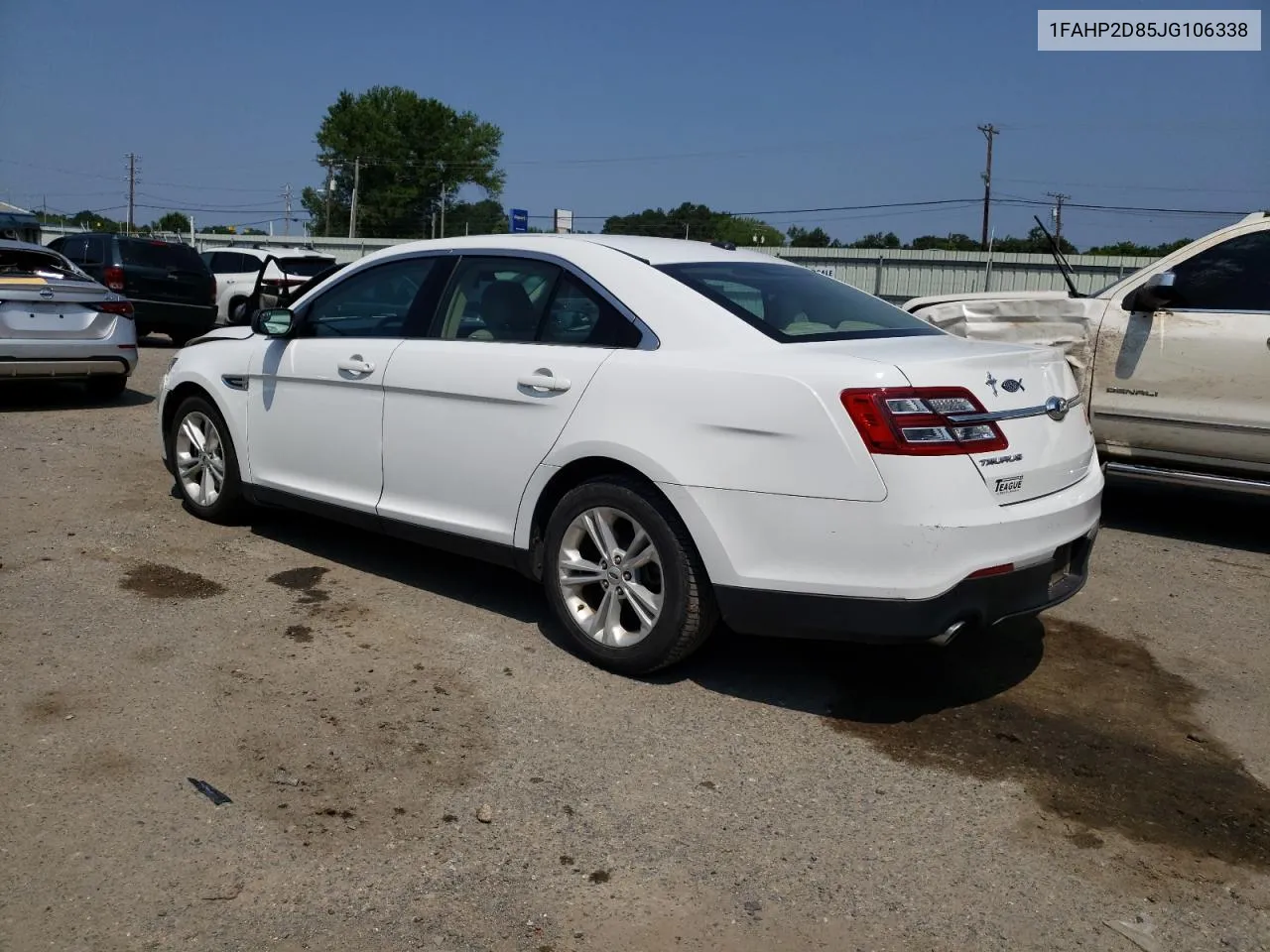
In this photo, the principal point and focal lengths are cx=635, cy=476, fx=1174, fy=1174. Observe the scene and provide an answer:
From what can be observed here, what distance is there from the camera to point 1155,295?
23.2ft

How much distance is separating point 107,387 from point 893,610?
9.52 metres

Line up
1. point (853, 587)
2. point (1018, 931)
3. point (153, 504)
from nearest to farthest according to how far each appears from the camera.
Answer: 1. point (1018, 931)
2. point (853, 587)
3. point (153, 504)

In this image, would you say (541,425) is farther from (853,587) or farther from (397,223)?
(397,223)

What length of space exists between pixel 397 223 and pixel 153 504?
82.6 metres

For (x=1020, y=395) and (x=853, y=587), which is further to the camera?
(x=1020, y=395)

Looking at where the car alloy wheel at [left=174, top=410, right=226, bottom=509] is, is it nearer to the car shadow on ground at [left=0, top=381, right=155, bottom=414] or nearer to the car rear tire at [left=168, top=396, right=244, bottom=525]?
the car rear tire at [left=168, top=396, right=244, bottom=525]

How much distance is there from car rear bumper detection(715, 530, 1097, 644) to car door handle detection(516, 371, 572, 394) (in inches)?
40.9

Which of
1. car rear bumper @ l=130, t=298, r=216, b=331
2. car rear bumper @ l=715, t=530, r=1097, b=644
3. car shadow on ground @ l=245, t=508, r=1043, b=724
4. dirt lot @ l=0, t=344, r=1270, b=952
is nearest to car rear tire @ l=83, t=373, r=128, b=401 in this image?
car rear bumper @ l=130, t=298, r=216, b=331

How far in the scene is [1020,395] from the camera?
4160 millimetres

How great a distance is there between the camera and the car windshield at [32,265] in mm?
10281

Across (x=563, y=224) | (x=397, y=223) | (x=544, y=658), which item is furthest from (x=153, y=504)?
(x=397, y=223)

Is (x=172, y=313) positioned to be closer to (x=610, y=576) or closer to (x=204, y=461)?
(x=204, y=461)

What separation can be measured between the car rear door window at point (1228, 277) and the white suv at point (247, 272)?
12.1m

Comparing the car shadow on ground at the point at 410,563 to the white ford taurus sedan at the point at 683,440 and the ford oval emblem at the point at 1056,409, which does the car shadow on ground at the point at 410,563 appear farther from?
the ford oval emblem at the point at 1056,409
